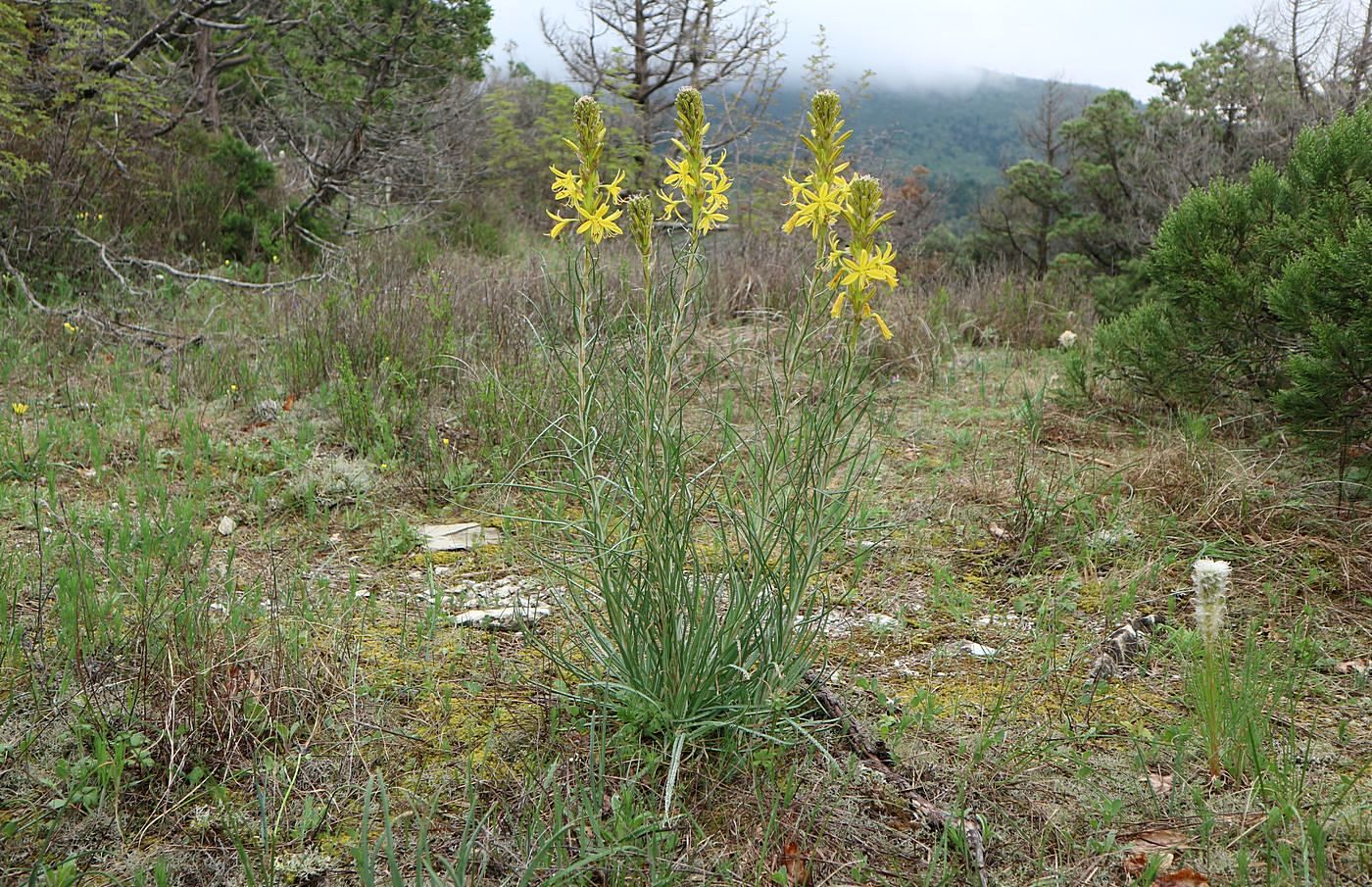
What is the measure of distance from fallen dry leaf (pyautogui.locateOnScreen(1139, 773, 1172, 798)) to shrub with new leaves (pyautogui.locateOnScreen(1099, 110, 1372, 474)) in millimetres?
1730

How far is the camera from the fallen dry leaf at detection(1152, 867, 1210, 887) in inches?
60.5

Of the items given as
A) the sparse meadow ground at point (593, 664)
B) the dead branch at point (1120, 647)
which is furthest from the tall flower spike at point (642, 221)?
the dead branch at point (1120, 647)

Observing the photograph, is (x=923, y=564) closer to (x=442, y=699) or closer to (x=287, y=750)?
(x=442, y=699)

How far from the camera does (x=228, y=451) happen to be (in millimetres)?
3537

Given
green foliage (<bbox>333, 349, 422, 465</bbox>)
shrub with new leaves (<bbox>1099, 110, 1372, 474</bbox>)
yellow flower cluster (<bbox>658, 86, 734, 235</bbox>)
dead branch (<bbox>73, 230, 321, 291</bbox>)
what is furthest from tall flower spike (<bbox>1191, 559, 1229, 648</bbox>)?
dead branch (<bbox>73, 230, 321, 291</bbox>)

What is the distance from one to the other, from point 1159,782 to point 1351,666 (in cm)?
82

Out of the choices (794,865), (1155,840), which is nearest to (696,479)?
(794,865)

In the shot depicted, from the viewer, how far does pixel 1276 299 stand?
308 cm

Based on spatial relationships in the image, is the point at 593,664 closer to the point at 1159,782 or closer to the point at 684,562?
the point at 684,562

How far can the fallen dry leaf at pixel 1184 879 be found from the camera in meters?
1.54

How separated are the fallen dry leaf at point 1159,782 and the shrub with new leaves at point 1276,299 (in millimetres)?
1730

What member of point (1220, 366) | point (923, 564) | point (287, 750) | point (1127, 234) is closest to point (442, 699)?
point (287, 750)

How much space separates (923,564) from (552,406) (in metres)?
1.71

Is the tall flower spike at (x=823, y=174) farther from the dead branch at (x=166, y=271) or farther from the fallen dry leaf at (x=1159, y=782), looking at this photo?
the dead branch at (x=166, y=271)
